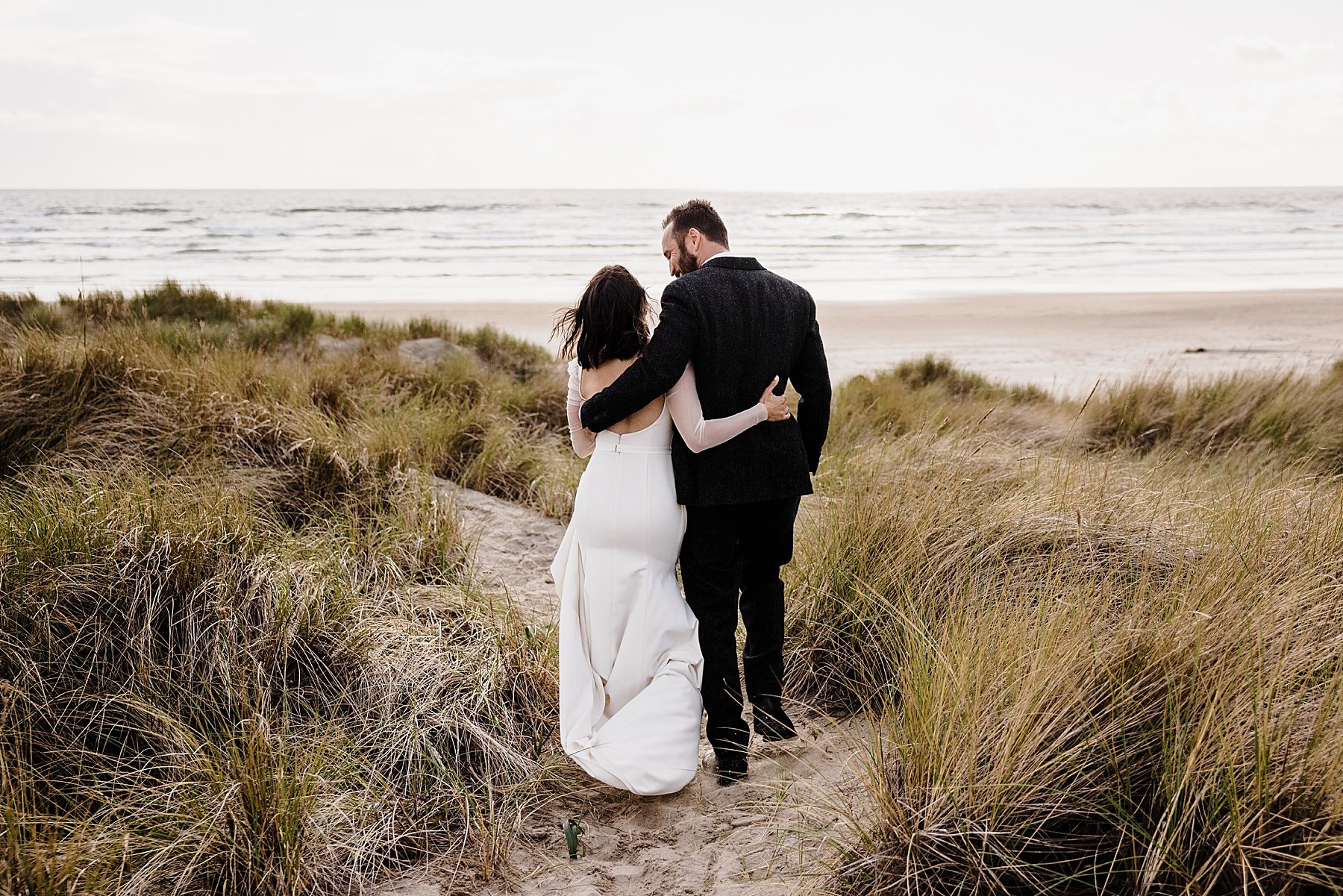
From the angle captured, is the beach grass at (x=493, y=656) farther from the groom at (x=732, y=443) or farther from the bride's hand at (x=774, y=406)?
the bride's hand at (x=774, y=406)

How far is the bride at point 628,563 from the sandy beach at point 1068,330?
29.7 feet

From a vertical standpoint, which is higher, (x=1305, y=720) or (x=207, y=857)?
(x=1305, y=720)

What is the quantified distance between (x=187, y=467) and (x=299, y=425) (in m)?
1.02

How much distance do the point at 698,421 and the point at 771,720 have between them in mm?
1252

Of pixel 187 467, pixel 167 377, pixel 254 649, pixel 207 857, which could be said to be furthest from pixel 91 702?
pixel 167 377

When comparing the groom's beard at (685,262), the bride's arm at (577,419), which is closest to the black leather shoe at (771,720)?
the bride's arm at (577,419)

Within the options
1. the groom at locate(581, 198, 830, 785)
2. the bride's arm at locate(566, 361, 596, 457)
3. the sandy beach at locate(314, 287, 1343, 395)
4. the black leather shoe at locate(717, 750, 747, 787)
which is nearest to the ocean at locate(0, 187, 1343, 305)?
the sandy beach at locate(314, 287, 1343, 395)

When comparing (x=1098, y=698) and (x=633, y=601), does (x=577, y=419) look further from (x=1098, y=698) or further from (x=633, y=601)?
(x=1098, y=698)

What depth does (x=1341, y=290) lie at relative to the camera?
23891 mm

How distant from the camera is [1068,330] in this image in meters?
18.1

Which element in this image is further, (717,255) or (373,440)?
(373,440)

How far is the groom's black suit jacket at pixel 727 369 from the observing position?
331cm

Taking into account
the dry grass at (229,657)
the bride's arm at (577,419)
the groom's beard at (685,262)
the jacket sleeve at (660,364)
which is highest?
the groom's beard at (685,262)

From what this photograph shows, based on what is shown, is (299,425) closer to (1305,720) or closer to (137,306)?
(1305,720)
